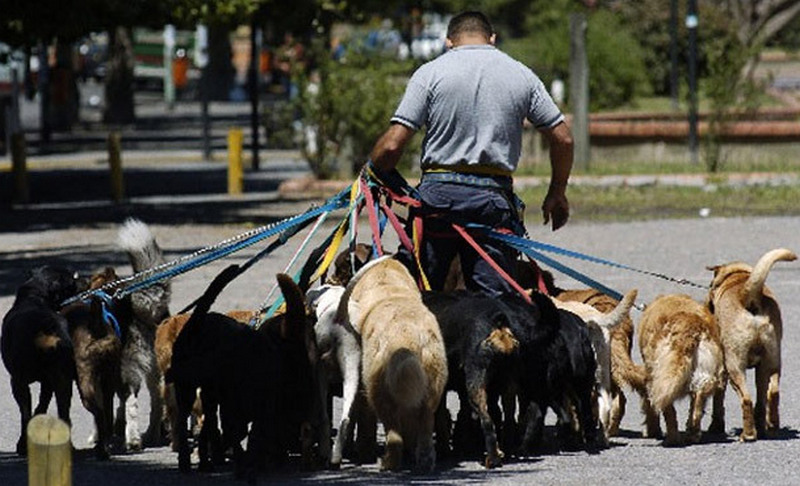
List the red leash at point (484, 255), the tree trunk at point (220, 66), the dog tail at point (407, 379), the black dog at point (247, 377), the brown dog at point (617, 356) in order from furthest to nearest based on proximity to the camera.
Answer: the tree trunk at point (220, 66) < the brown dog at point (617, 356) < the red leash at point (484, 255) < the black dog at point (247, 377) < the dog tail at point (407, 379)

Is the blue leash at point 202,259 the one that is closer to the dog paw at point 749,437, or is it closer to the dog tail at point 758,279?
the dog tail at point 758,279

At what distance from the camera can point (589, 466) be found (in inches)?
370

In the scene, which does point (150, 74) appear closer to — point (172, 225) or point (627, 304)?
point (172, 225)

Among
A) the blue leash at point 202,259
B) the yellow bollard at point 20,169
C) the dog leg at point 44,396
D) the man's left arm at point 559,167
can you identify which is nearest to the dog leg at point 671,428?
the man's left arm at point 559,167

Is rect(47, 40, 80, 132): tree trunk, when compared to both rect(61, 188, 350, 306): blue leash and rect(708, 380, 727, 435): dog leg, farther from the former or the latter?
rect(708, 380, 727, 435): dog leg

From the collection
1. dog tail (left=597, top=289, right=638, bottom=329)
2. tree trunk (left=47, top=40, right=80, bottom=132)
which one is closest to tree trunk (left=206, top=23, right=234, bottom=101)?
tree trunk (left=47, top=40, right=80, bottom=132)

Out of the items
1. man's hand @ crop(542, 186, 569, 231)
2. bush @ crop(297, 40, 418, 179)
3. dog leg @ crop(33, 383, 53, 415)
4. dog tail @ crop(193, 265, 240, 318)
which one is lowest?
dog leg @ crop(33, 383, 53, 415)

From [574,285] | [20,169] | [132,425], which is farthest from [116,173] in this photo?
[132,425]

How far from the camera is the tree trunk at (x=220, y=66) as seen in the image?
5934 cm

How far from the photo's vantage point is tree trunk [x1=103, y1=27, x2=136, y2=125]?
161 ft

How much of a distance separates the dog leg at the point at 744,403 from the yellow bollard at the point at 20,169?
20247 mm

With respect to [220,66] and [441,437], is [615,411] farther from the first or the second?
[220,66]

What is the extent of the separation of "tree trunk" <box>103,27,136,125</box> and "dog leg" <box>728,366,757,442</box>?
126 ft

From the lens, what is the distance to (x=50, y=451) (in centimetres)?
628
